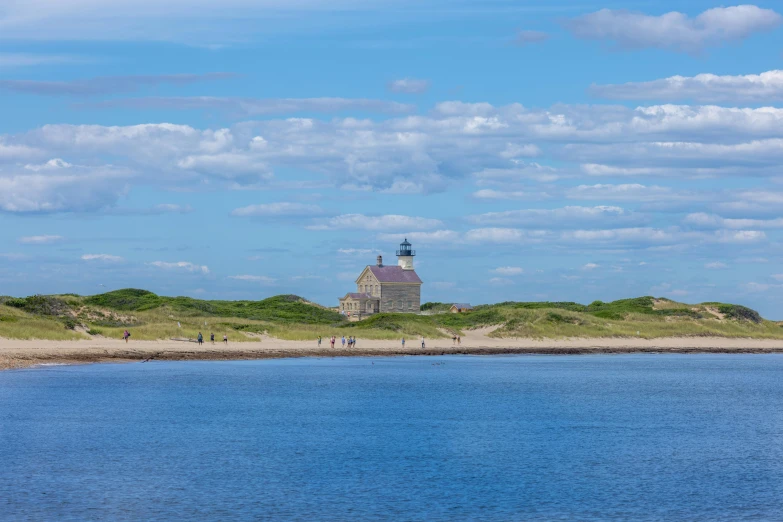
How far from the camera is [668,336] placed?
115500 mm

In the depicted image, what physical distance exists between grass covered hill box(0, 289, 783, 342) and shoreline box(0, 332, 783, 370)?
6.46ft

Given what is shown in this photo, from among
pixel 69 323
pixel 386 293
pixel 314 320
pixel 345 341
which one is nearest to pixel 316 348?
pixel 345 341

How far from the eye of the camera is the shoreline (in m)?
66.1

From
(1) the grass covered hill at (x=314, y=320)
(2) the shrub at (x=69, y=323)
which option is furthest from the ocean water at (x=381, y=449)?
(1) the grass covered hill at (x=314, y=320)

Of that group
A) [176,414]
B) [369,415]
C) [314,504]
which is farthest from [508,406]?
[314,504]

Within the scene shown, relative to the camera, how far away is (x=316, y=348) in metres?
85.2

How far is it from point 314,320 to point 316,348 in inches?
1292

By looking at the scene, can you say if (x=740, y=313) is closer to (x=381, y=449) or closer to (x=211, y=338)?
(x=211, y=338)

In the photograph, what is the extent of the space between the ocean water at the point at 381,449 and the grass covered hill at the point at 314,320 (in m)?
18.6

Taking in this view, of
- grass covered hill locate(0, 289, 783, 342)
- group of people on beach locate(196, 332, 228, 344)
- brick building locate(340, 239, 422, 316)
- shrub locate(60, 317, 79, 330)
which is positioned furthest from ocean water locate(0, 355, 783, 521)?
brick building locate(340, 239, 422, 316)

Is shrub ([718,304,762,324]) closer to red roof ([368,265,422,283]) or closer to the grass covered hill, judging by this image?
the grass covered hill

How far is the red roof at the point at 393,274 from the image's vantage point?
131625 mm

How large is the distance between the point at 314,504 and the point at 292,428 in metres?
15.1

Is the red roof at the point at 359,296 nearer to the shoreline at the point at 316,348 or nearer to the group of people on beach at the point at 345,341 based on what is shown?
the shoreline at the point at 316,348
